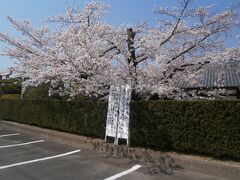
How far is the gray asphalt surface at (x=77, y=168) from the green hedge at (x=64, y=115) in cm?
134

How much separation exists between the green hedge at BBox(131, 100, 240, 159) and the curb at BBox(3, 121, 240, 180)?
30cm

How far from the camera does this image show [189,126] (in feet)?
23.5

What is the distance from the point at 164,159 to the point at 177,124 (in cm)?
91

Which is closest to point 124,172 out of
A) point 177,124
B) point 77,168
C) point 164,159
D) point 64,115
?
point 77,168

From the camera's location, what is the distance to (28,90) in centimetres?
1897

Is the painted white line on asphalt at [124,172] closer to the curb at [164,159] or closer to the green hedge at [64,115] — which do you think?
the curb at [164,159]

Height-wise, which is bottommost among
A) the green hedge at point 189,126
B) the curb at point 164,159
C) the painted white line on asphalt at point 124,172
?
the painted white line on asphalt at point 124,172

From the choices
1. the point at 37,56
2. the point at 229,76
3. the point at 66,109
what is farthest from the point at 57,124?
the point at 229,76

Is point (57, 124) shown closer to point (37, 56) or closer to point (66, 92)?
point (66, 92)

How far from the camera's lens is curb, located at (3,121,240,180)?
6.13 m

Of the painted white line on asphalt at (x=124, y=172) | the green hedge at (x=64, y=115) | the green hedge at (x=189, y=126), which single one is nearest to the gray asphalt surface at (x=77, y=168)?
the painted white line on asphalt at (x=124, y=172)

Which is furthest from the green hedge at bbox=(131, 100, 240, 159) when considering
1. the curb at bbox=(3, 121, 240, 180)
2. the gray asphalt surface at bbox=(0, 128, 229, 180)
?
the gray asphalt surface at bbox=(0, 128, 229, 180)

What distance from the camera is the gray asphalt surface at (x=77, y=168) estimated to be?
5984 mm

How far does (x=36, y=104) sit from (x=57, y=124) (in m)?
2.18
